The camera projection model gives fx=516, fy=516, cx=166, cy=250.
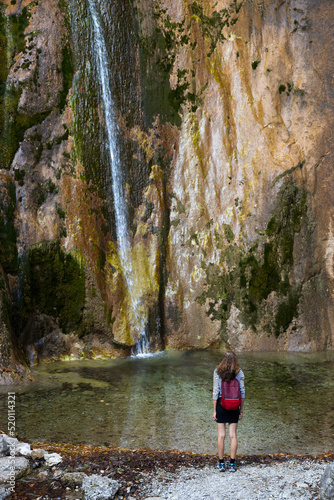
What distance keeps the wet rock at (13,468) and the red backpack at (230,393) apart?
7.34 feet

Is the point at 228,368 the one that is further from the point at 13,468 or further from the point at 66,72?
the point at 66,72

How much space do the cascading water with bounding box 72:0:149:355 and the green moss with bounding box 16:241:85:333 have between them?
1.34 meters

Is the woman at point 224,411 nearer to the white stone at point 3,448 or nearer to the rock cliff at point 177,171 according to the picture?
the white stone at point 3,448

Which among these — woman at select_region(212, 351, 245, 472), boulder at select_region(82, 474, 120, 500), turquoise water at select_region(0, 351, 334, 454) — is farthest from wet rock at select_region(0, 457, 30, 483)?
woman at select_region(212, 351, 245, 472)

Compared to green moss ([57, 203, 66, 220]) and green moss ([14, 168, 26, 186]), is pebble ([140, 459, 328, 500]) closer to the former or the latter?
green moss ([57, 203, 66, 220])

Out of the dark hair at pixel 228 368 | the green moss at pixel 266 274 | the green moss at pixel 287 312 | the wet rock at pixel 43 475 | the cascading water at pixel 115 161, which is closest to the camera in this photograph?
the wet rock at pixel 43 475

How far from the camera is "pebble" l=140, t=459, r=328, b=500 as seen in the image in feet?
16.0

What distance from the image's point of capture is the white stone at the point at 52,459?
5730mm

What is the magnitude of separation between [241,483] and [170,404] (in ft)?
12.1

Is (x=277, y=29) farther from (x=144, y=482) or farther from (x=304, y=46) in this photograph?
(x=144, y=482)

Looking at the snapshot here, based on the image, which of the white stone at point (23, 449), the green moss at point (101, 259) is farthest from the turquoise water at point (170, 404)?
the green moss at point (101, 259)

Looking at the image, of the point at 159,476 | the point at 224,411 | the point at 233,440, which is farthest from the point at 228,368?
the point at 159,476

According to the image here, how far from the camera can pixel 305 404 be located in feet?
28.8

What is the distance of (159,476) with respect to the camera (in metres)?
5.43
